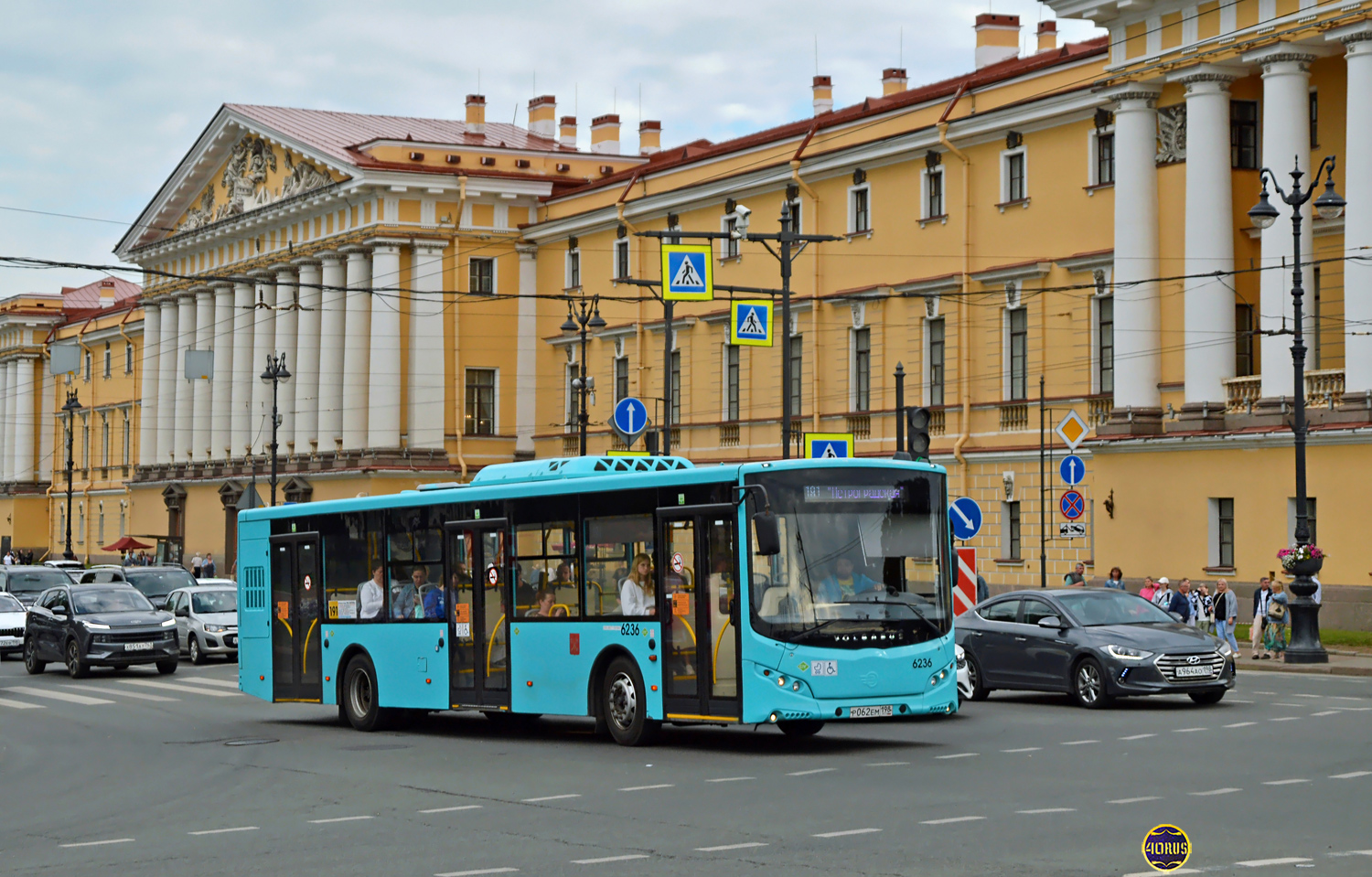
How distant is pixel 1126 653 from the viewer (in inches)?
906

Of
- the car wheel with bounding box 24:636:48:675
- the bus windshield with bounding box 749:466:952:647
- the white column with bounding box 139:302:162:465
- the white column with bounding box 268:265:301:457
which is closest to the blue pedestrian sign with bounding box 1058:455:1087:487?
the bus windshield with bounding box 749:466:952:647

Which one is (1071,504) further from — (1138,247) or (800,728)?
(800,728)

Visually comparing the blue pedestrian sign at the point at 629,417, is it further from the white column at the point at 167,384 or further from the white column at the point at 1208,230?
the white column at the point at 167,384

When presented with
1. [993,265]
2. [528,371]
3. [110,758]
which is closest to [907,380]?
[993,265]

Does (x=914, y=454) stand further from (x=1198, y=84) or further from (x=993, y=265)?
(x=993, y=265)

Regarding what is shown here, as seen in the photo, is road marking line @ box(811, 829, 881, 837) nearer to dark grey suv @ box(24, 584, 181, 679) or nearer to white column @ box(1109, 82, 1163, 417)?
dark grey suv @ box(24, 584, 181, 679)

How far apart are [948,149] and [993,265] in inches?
136

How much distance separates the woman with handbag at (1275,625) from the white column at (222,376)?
55.5 m

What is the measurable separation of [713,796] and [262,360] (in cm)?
6561

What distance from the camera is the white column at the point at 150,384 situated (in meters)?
89.5

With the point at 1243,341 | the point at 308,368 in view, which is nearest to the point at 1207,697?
the point at 1243,341

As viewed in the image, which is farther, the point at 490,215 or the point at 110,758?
the point at 490,215

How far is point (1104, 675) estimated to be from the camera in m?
23.2

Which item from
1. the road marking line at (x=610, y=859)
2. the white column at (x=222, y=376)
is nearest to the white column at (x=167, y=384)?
the white column at (x=222, y=376)
